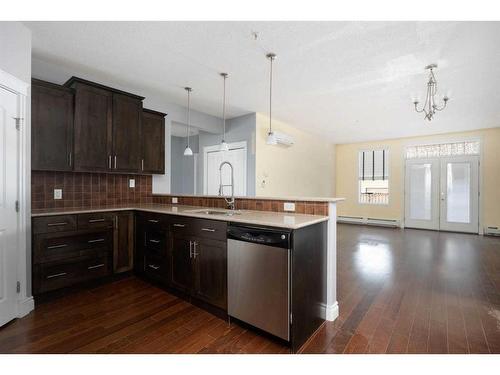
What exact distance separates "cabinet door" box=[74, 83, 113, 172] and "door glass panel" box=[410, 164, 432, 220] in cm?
742

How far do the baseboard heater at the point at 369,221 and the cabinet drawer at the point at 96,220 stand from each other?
6.89m

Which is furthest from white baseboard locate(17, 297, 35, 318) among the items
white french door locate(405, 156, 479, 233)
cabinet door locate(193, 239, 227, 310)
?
white french door locate(405, 156, 479, 233)

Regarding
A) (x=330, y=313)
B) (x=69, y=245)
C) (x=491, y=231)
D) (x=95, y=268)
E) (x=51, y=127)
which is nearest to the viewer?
(x=330, y=313)

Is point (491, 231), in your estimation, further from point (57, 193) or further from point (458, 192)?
point (57, 193)

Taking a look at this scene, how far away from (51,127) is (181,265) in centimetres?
211

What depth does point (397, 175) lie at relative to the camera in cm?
707

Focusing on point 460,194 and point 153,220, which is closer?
point 153,220

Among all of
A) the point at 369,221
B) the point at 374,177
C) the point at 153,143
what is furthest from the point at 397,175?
the point at 153,143

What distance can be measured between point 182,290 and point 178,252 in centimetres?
39

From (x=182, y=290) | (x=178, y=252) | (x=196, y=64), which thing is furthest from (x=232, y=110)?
(x=182, y=290)

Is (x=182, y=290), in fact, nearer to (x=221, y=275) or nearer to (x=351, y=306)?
(x=221, y=275)

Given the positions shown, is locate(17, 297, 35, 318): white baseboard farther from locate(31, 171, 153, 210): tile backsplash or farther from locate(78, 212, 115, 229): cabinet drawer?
locate(31, 171, 153, 210): tile backsplash

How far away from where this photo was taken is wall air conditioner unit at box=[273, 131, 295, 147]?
5.06m
